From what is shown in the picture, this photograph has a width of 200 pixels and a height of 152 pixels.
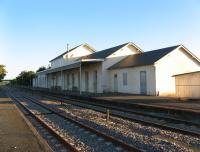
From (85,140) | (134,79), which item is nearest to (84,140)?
(85,140)

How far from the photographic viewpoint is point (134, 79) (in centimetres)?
3372

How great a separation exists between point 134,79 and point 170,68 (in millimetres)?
3784

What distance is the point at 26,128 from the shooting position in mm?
13312

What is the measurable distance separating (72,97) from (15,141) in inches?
1061

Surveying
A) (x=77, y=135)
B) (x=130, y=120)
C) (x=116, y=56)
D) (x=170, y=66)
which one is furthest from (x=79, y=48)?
(x=77, y=135)

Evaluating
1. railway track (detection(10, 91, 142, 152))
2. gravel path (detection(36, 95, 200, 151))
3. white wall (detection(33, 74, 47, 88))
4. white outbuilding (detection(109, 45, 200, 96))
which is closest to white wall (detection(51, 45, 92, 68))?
white wall (detection(33, 74, 47, 88))

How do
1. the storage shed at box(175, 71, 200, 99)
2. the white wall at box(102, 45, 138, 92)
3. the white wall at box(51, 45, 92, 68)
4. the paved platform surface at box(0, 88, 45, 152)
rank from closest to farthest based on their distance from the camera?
the paved platform surface at box(0, 88, 45, 152) → the storage shed at box(175, 71, 200, 99) → the white wall at box(102, 45, 138, 92) → the white wall at box(51, 45, 92, 68)

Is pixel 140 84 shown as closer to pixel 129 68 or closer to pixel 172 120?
pixel 129 68

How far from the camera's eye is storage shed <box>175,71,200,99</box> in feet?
94.6

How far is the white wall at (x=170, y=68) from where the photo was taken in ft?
99.9

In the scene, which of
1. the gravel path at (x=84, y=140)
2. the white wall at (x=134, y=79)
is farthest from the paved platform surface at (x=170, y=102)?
the gravel path at (x=84, y=140)

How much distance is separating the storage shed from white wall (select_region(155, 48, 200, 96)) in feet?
1.93

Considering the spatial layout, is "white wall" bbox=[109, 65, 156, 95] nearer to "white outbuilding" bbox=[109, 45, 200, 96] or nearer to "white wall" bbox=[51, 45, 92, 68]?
"white outbuilding" bbox=[109, 45, 200, 96]

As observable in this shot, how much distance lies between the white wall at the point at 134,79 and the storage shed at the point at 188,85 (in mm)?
2251
